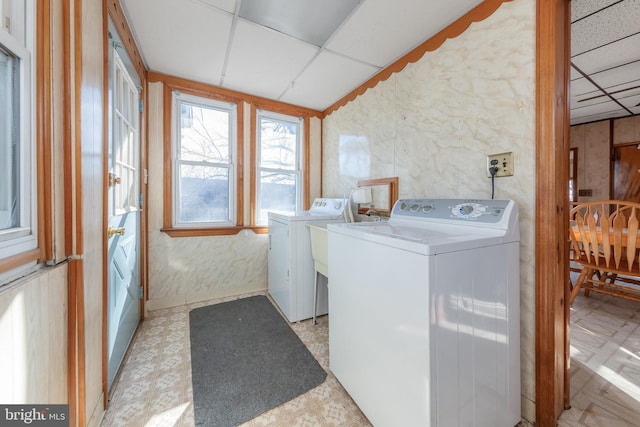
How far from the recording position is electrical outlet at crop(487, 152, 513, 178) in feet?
4.16

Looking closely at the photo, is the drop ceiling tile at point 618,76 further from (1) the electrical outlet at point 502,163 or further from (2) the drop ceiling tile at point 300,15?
(2) the drop ceiling tile at point 300,15

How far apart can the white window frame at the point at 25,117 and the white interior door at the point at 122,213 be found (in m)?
0.55

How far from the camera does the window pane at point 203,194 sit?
249 cm

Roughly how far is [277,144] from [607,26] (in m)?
2.87

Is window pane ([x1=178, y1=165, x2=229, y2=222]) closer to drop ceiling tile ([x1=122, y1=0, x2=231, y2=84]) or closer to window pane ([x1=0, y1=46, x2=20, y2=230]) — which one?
drop ceiling tile ([x1=122, y1=0, x2=231, y2=84])

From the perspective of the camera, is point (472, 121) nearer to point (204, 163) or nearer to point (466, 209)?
point (466, 209)

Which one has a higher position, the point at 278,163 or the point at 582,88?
the point at 582,88

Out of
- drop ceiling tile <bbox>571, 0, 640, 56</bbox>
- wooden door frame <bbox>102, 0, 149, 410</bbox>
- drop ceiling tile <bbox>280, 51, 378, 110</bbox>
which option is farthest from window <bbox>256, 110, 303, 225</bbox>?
drop ceiling tile <bbox>571, 0, 640, 56</bbox>

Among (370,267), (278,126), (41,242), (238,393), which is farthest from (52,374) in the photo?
(278,126)

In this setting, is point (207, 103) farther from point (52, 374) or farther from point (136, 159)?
point (52, 374)

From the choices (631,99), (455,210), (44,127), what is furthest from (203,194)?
(631,99)

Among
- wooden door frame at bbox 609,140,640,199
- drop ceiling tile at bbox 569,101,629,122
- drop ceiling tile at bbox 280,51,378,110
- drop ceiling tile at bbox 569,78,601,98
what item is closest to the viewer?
drop ceiling tile at bbox 280,51,378,110

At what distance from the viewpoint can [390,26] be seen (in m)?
1.61

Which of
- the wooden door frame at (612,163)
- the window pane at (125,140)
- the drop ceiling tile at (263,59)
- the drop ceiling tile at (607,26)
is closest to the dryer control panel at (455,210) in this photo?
the drop ceiling tile at (263,59)
